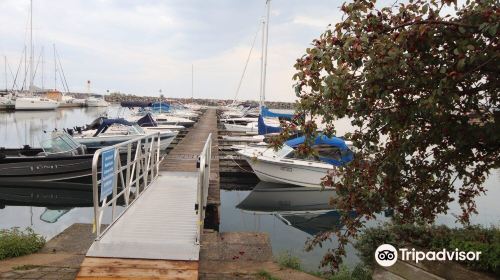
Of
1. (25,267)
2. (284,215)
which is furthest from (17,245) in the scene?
(284,215)

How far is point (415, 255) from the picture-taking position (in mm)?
4941

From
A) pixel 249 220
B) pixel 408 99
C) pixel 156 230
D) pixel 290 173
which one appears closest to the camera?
pixel 408 99

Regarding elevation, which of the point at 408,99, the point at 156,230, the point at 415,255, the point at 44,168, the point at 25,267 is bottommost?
the point at 44,168

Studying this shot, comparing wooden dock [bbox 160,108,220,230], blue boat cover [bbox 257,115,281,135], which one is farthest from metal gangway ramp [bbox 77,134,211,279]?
blue boat cover [bbox 257,115,281,135]

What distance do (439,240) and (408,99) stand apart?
2147 mm

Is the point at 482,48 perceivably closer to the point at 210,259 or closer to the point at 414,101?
the point at 414,101

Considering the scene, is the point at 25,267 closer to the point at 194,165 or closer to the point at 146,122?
the point at 194,165

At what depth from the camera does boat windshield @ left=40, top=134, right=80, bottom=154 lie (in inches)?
613

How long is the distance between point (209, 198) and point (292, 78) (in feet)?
26.4

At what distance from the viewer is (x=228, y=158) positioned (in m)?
20.1

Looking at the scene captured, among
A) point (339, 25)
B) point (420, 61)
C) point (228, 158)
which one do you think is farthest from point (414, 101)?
point (228, 158)

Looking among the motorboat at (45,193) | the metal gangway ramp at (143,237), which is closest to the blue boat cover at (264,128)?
the motorboat at (45,193)

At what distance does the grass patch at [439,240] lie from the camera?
4.34m

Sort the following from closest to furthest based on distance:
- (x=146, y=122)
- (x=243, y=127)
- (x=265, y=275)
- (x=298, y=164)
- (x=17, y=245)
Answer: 1. (x=265, y=275)
2. (x=17, y=245)
3. (x=298, y=164)
4. (x=146, y=122)
5. (x=243, y=127)
